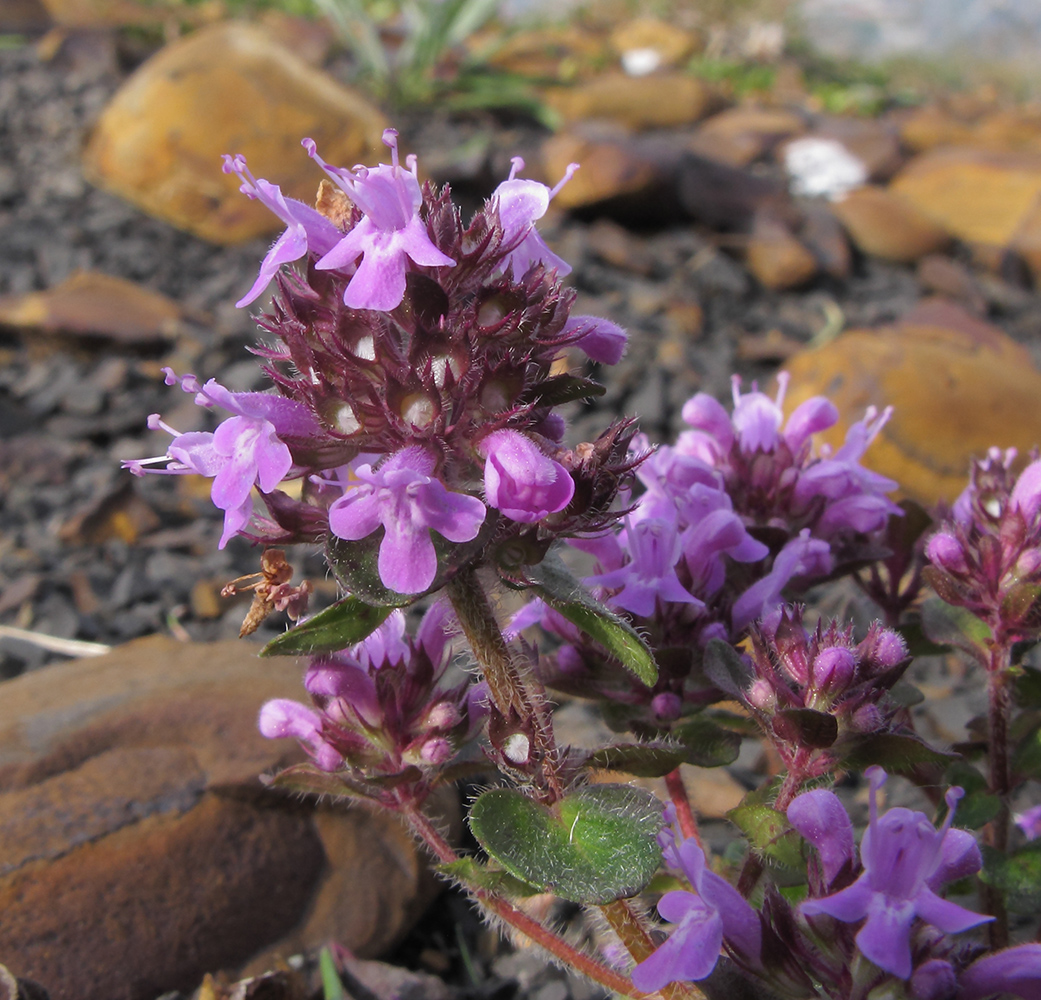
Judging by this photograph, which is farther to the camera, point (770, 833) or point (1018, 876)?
point (1018, 876)

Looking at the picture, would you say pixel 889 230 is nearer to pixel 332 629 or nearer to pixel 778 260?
pixel 778 260

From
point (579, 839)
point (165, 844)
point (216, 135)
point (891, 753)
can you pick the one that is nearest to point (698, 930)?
point (579, 839)

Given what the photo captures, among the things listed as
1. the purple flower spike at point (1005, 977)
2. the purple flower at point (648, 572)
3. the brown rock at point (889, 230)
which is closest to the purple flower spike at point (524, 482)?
the purple flower at point (648, 572)

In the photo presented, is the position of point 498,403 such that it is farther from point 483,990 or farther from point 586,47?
point 586,47

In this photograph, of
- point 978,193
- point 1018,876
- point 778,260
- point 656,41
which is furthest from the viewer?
point 656,41

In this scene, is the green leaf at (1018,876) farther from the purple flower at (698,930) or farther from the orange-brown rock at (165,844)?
the orange-brown rock at (165,844)
